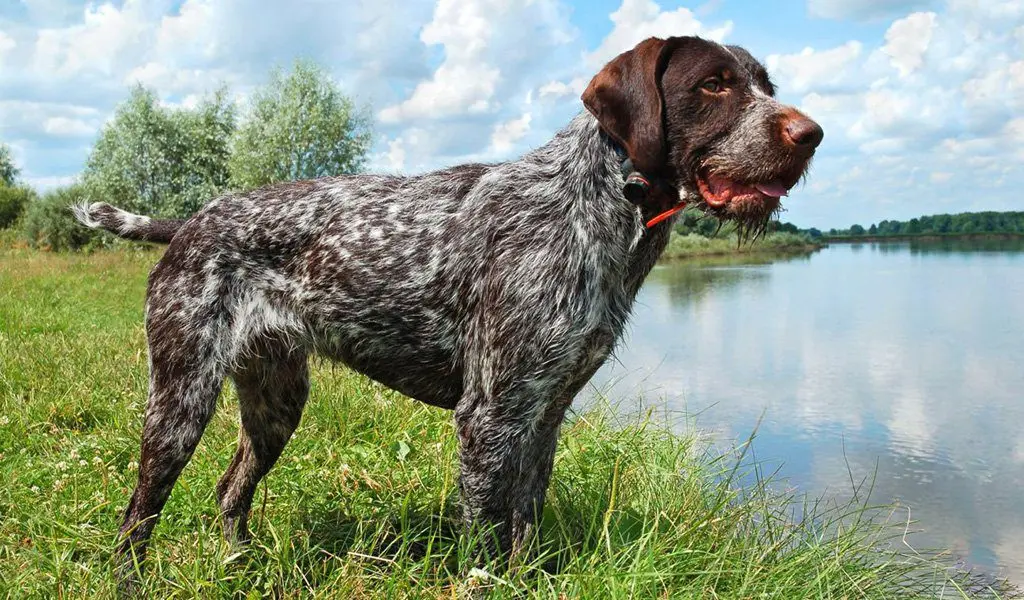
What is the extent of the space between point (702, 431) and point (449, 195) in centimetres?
461

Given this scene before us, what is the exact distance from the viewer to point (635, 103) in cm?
301

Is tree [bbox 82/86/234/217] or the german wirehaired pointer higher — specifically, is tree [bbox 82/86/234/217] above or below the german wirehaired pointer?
above

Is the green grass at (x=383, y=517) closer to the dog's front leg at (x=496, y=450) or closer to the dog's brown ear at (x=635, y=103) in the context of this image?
the dog's front leg at (x=496, y=450)

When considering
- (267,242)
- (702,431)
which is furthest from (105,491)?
(702,431)

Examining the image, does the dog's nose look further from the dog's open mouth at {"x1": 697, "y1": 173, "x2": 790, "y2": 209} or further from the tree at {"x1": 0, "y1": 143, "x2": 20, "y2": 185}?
the tree at {"x1": 0, "y1": 143, "x2": 20, "y2": 185}

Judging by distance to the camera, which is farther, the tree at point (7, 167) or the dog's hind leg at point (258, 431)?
the tree at point (7, 167)

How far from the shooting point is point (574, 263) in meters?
3.16

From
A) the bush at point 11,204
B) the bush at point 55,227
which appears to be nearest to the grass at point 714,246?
the bush at point 55,227

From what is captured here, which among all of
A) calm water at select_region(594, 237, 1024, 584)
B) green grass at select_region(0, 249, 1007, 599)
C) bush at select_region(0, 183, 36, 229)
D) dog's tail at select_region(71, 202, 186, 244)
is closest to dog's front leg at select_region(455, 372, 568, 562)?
green grass at select_region(0, 249, 1007, 599)

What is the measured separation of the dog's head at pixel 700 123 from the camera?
297 cm

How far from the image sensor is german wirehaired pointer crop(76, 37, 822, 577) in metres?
3.05

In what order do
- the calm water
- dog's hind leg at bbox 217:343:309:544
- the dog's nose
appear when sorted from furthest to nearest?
the calm water → dog's hind leg at bbox 217:343:309:544 → the dog's nose

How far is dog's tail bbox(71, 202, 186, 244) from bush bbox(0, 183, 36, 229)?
48.2 meters

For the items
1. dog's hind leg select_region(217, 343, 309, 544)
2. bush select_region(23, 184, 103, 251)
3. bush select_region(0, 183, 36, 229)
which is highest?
bush select_region(0, 183, 36, 229)
